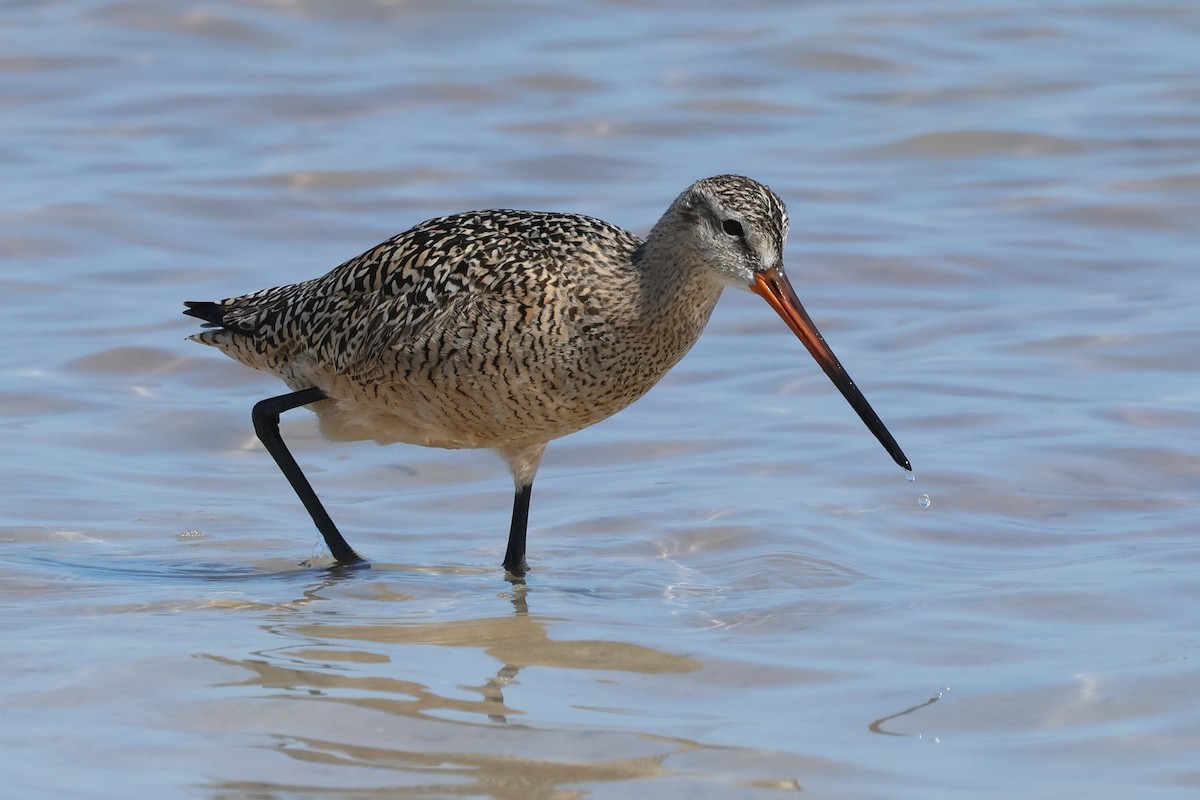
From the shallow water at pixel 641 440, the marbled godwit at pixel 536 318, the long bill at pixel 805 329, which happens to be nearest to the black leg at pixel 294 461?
the marbled godwit at pixel 536 318

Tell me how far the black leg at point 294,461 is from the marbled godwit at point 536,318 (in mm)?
14

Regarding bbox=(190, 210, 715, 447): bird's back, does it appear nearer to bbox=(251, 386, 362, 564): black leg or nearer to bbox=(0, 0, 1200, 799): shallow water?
bbox=(251, 386, 362, 564): black leg

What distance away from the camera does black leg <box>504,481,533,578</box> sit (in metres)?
6.05

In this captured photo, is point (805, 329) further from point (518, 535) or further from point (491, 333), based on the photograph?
point (518, 535)

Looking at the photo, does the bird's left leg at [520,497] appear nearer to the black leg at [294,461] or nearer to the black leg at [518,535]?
the black leg at [518,535]

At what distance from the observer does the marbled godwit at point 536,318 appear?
5.63 m

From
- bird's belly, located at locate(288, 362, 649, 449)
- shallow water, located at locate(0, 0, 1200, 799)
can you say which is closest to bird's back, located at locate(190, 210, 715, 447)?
bird's belly, located at locate(288, 362, 649, 449)

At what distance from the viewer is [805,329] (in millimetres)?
5645

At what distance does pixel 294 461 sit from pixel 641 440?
1.49m

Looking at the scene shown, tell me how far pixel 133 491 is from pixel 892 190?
5398mm

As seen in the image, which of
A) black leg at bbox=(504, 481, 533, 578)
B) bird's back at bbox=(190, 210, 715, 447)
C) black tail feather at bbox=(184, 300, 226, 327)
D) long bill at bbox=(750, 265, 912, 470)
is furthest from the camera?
black tail feather at bbox=(184, 300, 226, 327)

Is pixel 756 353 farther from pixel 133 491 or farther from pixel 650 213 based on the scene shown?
pixel 133 491

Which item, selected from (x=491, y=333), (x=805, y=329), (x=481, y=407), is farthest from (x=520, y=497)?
(x=805, y=329)

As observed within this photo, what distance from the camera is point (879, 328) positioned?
29.0 ft
